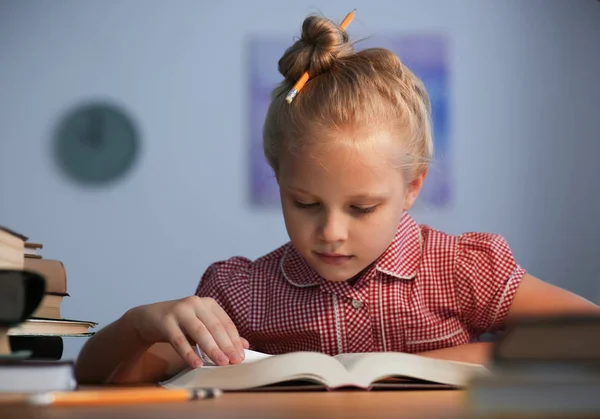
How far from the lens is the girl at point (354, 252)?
3.93 feet

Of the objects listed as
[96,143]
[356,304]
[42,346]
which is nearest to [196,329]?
[42,346]

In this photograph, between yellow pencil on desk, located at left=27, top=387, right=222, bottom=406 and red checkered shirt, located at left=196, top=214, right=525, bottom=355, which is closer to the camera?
yellow pencil on desk, located at left=27, top=387, right=222, bottom=406

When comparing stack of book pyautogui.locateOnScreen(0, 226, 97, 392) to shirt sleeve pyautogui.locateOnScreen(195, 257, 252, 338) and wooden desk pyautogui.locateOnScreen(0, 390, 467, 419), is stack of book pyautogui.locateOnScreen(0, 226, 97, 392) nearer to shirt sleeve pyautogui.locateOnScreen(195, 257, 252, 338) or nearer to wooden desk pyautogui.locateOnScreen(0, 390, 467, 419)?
wooden desk pyautogui.locateOnScreen(0, 390, 467, 419)

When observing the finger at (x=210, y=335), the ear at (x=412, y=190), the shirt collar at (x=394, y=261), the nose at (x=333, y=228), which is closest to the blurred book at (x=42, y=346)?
the finger at (x=210, y=335)

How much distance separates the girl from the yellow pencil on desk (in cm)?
50

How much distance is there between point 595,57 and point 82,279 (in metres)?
2.52

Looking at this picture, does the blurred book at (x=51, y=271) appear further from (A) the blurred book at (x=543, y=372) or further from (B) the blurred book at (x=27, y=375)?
(A) the blurred book at (x=543, y=372)

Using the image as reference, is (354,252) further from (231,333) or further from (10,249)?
(10,249)

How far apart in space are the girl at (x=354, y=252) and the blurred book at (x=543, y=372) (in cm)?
72

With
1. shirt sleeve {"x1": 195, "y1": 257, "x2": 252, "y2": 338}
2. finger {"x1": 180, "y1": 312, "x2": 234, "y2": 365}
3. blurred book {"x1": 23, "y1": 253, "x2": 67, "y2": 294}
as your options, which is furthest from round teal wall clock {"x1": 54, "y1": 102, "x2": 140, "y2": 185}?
finger {"x1": 180, "y1": 312, "x2": 234, "y2": 365}

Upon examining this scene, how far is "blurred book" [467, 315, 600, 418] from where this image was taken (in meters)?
0.40

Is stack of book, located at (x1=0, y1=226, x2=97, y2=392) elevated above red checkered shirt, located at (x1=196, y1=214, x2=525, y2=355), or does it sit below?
above

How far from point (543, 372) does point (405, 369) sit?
0.36m

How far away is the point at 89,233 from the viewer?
3865 mm
